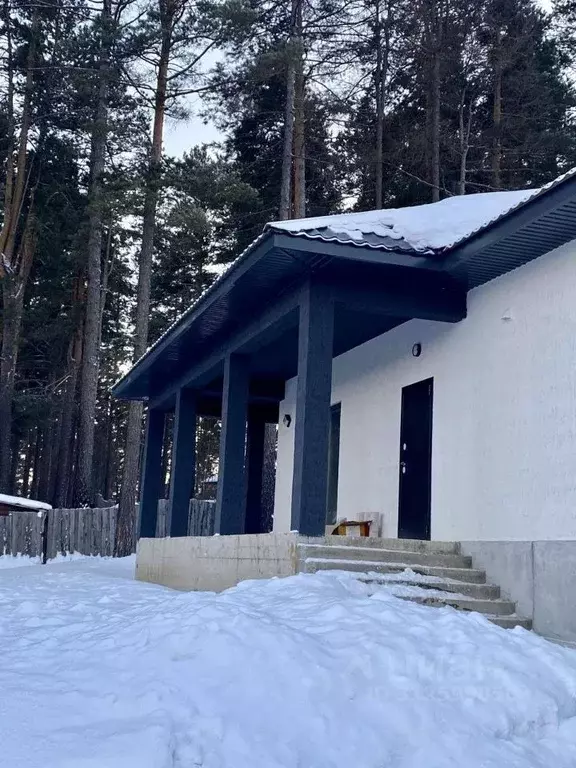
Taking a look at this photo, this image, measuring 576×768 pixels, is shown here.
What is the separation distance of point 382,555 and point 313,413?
1.47 meters

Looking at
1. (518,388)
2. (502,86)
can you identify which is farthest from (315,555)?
(502,86)

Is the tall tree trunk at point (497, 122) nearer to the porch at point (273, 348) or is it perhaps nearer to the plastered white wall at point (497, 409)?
the porch at point (273, 348)

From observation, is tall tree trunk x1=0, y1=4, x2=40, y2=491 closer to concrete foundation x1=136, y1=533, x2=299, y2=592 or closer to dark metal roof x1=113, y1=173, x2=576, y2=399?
concrete foundation x1=136, y1=533, x2=299, y2=592

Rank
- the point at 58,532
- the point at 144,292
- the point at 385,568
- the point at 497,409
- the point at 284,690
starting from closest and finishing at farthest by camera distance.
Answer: the point at 284,690 → the point at 385,568 → the point at 497,409 → the point at 58,532 → the point at 144,292

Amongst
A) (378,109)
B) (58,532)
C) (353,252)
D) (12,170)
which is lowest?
(58,532)

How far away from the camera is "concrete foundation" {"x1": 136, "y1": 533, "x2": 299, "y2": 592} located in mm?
7629

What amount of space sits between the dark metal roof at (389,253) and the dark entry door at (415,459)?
5.59 ft

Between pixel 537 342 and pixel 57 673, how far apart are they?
5.21 metres

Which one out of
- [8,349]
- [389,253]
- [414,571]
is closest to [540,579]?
[414,571]

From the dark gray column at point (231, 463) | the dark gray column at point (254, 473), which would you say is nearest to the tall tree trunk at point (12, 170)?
the dark gray column at point (254, 473)

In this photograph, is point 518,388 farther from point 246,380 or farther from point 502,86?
point 502,86

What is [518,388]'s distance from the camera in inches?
313

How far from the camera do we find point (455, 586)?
7496 millimetres

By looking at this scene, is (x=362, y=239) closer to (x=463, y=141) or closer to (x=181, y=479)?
(x=181, y=479)
